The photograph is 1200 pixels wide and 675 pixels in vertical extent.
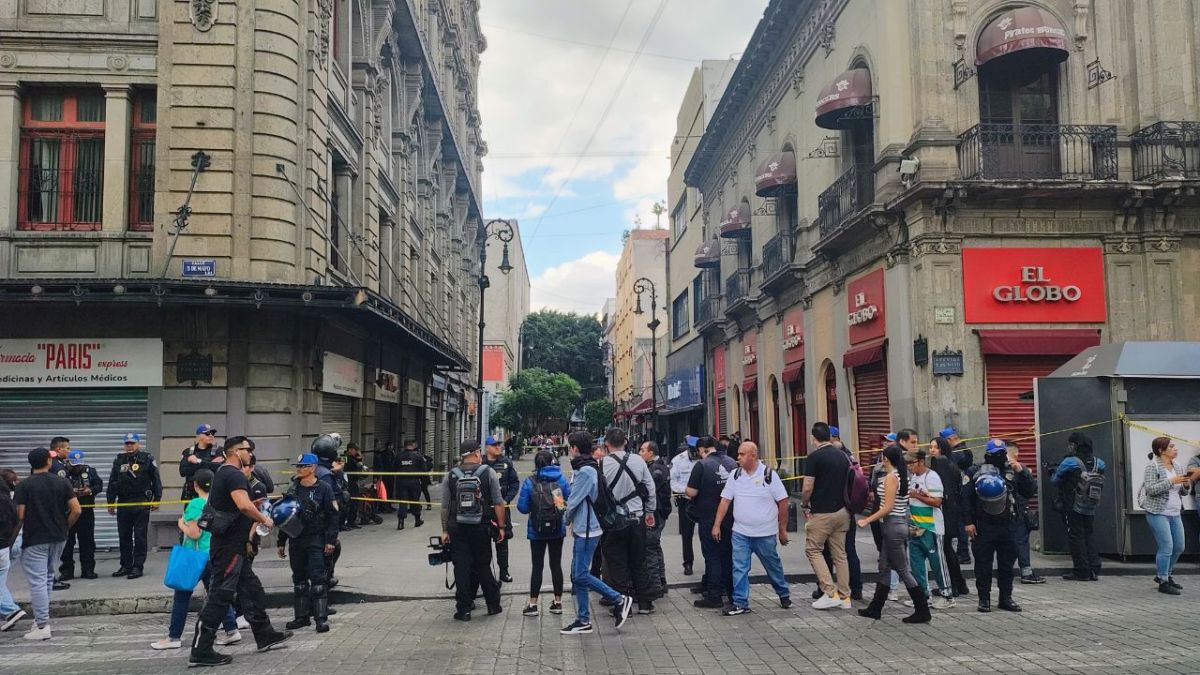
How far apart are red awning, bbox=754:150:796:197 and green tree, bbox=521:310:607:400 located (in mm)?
58709

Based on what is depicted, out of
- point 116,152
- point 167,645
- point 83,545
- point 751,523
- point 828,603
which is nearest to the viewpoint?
point 167,645

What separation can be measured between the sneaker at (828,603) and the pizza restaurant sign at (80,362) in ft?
34.7

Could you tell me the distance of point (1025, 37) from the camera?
1571 cm

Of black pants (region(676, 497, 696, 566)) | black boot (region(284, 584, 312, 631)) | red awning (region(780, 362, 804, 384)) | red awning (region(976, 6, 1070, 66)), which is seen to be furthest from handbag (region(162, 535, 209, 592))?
red awning (region(780, 362, 804, 384))

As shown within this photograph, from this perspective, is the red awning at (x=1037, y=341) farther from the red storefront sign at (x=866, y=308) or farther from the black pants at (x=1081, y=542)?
the black pants at (x=1081, y=542)

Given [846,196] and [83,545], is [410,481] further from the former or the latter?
[846,196]

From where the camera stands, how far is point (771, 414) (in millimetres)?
28703

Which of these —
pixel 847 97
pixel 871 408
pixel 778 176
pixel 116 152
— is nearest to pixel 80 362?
pixel 116 152

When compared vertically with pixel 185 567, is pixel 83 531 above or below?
below

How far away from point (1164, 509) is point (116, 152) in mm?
15762

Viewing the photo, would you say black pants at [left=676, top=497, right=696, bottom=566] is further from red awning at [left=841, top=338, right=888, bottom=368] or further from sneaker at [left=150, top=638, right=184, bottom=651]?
red awning at [left=841, top=338, right=888, bottom=368]

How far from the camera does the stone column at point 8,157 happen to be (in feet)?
48.2

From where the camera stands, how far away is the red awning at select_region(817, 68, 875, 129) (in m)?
18.4

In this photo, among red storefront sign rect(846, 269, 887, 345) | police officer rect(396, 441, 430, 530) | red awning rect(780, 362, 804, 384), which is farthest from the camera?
red awning rect(780, 362, 804, 384)
